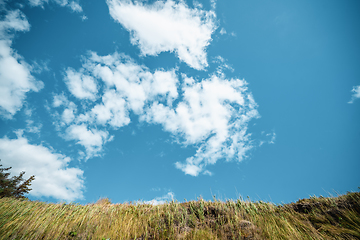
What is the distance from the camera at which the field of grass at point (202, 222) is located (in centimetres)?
500

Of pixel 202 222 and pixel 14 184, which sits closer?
pixel 202 222

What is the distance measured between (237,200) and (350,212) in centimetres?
387

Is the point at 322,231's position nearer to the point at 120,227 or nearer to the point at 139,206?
the point at 120,227

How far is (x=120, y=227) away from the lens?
5688 millimetres

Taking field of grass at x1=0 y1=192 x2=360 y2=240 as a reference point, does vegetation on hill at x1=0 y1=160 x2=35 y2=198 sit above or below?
above

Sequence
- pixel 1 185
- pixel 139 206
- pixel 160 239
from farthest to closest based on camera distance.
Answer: pixel 1 185 < pixel 139 206 < pixel 160 239

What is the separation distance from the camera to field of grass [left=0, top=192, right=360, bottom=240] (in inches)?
197

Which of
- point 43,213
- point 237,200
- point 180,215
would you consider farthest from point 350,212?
point 43,213

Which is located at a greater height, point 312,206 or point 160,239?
point 312,206

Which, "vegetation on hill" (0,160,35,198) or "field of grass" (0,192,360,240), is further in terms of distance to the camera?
"vegetation on hill" (0,160,35,198)

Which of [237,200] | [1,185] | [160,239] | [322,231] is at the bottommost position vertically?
[160,239]

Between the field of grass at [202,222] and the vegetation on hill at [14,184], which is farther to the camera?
the vegetation on hill at [14,184]

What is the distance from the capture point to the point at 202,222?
622cm

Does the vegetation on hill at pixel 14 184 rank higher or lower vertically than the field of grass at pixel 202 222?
higher
